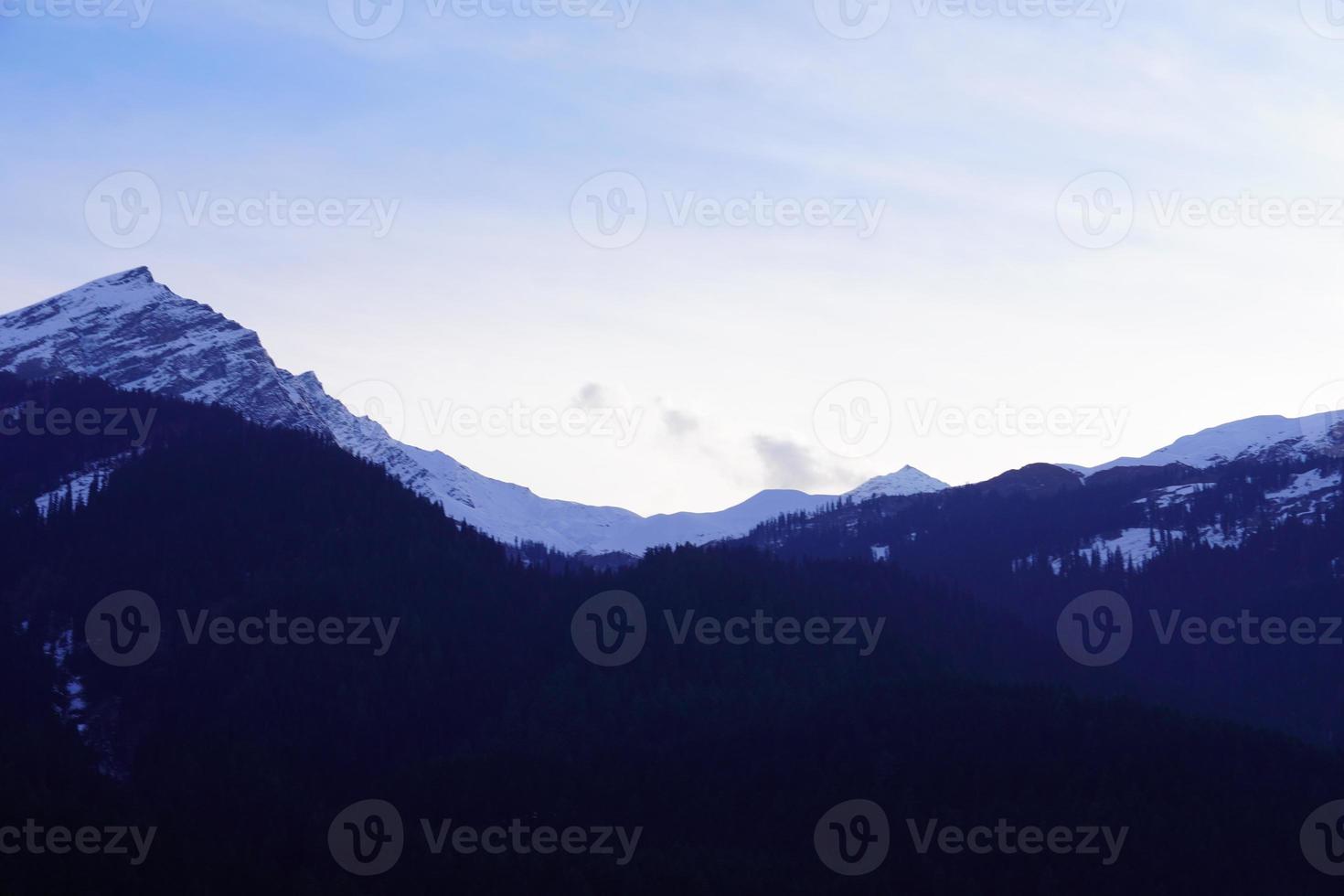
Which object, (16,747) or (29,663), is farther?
(29,663)

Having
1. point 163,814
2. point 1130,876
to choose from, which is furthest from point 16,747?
point 1130,876

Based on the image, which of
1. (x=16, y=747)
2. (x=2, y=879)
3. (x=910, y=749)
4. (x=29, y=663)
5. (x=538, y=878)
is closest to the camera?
(x=2, y=879)

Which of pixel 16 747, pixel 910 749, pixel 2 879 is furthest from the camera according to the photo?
pixel 910 749

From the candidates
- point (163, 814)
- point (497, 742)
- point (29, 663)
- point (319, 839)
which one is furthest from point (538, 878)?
point (29, 663)

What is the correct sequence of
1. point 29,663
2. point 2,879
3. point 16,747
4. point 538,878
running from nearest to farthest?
point 2,879
point 538,878
point 16,747
point 29,663

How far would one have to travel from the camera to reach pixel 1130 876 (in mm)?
152250

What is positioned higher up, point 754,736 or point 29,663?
point 29,663

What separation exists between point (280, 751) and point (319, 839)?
107 ft

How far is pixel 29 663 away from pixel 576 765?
70645mm

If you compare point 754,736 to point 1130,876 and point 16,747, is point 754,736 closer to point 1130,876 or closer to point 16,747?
point 1130,876

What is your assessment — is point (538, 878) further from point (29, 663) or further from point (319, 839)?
point (29, 663)

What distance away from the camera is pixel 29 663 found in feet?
650

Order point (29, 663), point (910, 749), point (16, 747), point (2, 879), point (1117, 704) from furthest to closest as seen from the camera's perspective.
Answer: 1. point (29, 663)
2. point (1117, 704)
3. point (910, 749)
4. point (16, 747)
5. point (2, 879)

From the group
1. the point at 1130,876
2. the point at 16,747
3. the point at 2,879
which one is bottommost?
the point at 1130,876
